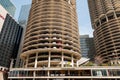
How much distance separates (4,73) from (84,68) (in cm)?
3250

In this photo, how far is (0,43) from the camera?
383 ft

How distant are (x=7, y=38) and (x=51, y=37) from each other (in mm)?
58795

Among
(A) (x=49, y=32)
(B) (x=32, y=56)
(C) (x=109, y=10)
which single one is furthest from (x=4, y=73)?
(C) (x=109, y=10)

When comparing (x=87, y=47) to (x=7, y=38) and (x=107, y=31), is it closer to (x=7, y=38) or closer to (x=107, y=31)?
(x=107, y=31)

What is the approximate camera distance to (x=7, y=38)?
126250 mm

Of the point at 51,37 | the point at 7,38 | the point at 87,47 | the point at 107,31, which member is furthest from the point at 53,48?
the point at 87,47

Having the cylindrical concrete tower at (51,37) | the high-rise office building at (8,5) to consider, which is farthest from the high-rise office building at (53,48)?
the high-rise office building at (8,5)

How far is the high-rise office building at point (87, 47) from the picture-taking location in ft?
508

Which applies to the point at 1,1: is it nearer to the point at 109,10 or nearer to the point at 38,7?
the point at 38,7

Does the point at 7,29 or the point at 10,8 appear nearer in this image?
the point at 7,29

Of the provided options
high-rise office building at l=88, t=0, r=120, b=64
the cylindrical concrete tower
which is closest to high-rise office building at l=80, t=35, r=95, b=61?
high-rise office building at l=88, t=0, r=120, b=64

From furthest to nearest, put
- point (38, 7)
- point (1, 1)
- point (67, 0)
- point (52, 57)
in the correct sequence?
1. point (1, 1)
2. point (67, 0)
3. point (38, 7)
4. point (52, 57)

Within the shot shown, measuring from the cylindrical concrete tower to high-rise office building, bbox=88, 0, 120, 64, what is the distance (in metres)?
26.3

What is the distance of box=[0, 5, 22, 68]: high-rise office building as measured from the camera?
118 meters
